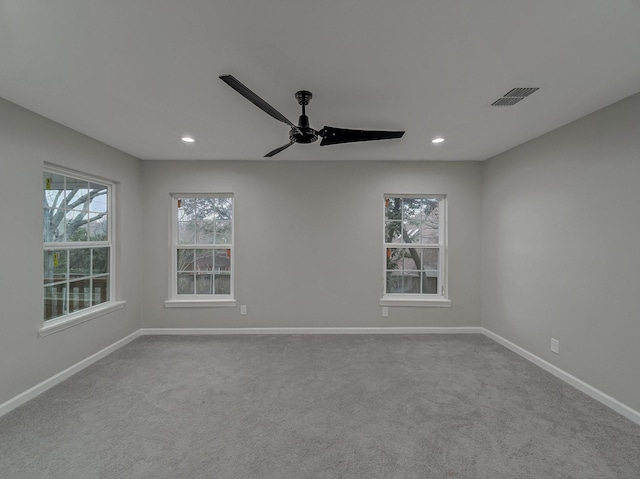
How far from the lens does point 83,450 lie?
1.72 m

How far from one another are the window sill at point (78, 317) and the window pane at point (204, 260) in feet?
3.19

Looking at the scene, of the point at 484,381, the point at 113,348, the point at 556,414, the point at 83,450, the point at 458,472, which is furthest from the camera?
the point at 113,348

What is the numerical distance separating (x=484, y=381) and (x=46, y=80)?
4.22m

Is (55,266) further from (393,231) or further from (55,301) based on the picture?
(393,231)

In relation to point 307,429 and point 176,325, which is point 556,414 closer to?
point 307,429

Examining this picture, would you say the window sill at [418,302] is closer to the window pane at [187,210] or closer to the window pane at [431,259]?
the window pane at [431,259]

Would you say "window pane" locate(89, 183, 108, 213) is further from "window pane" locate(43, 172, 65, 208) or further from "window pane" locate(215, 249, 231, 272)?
"window pane" locate(215, 249, 231, 272)

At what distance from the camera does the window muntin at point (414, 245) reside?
3.89 m

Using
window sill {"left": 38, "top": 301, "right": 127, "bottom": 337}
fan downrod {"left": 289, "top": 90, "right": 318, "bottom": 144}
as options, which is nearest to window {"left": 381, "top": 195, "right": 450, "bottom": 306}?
fan downrod {"left": 289, "top": 90, "right": 318, "bottom": 144}

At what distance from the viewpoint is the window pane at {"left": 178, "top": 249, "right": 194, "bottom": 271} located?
3.86 m

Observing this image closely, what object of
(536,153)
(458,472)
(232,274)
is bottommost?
(458,472)

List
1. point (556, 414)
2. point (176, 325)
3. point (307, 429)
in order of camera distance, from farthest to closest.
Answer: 1. point (176, 325)
2. point (556, 414)
3. point (307, 429)

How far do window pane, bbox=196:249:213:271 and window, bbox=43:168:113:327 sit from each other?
0.99m

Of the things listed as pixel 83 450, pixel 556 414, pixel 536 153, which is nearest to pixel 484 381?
pixel 556 414
